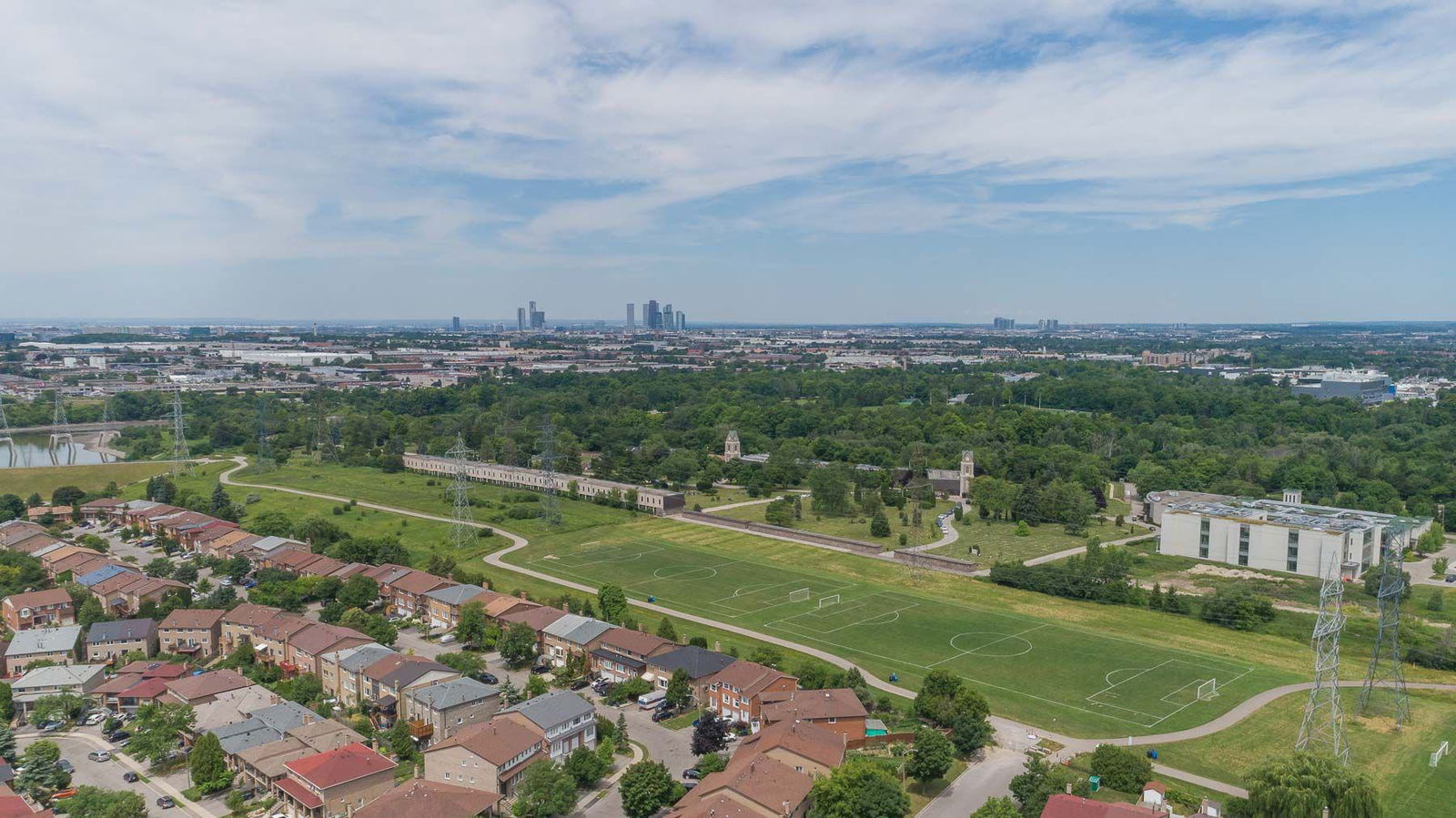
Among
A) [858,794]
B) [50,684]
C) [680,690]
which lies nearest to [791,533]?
Answer: [680,690]

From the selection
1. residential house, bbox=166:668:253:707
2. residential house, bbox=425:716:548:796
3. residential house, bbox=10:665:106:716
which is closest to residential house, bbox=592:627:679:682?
residential house, bbox=425:716:548:796

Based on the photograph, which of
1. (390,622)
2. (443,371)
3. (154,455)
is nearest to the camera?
(390,622)

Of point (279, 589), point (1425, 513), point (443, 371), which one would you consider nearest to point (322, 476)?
point (279, 589)

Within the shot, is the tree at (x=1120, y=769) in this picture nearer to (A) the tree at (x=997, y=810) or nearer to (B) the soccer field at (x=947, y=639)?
(B) the soccer field at (x=947, y=639)

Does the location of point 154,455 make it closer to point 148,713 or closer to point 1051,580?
point 148,713

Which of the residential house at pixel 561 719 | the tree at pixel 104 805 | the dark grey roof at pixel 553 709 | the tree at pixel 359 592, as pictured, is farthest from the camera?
the tree at pixel 359 592

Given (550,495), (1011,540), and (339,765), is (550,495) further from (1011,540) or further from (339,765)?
(339,765)

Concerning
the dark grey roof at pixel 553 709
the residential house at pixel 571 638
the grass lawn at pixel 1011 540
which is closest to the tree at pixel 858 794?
the dark grey roof at pixel 553 709

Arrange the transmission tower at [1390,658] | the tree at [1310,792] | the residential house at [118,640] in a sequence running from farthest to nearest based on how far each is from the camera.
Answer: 1. the residential house at [118,640]
2. the transmission tower at [1390,658]
3. the tree at [1310,792]
